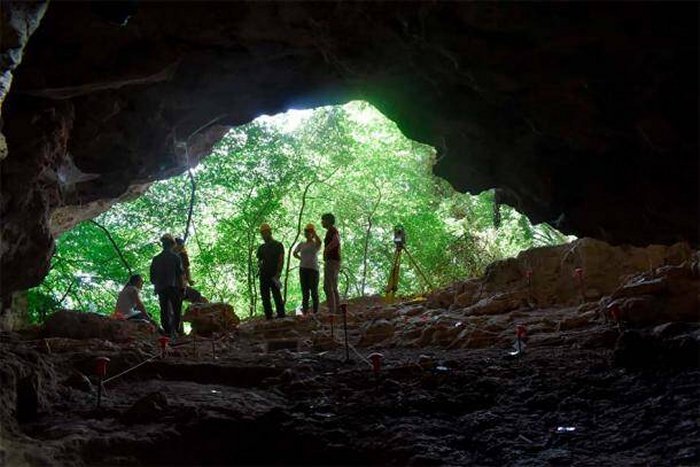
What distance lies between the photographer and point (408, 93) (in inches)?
278

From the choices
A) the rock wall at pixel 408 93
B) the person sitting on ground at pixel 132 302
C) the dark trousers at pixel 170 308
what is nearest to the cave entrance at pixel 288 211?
the person sitting on ground at pixel 132 302

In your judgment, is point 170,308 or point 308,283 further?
point 308,283

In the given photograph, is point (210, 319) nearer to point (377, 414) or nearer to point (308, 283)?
point (308, 283)

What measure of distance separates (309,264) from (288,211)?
1051 cm

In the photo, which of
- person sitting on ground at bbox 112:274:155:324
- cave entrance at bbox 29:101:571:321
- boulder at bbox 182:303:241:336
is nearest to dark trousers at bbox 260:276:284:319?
boulder at bbox 182:303:241:336

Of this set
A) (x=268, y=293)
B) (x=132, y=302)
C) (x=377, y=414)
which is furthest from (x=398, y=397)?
(x=132, y=302)

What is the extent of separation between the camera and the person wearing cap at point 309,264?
11.4 m

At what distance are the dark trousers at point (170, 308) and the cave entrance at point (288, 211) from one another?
22.1 ft

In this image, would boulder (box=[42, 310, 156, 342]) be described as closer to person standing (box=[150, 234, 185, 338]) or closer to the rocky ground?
the rocky ground

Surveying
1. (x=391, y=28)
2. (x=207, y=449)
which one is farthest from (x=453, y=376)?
(x=391, y=28)

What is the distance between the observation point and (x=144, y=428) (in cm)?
447

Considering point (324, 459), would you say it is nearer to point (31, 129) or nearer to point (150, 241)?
point (31, 129)

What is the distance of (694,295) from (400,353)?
12.5 feet

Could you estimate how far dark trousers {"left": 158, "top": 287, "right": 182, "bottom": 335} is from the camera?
33.0ft
